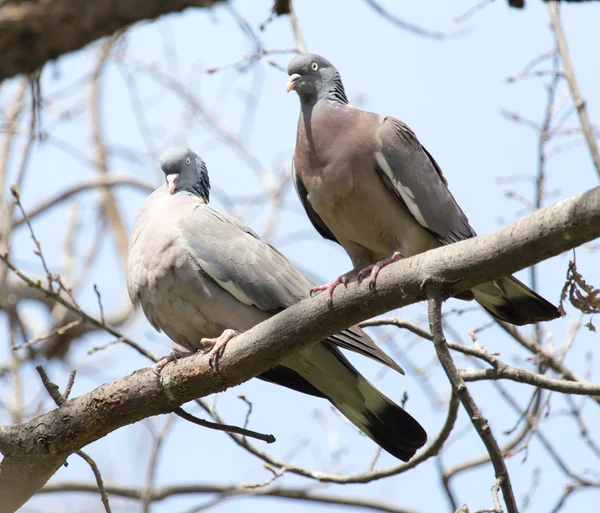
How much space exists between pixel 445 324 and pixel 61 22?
311 centimetres

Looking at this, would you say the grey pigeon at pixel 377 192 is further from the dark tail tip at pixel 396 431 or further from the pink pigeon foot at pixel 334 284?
the dark tail tip at pixel 396 431

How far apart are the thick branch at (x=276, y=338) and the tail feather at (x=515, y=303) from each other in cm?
103

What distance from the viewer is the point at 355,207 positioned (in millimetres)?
4059

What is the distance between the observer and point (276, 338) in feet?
10.4

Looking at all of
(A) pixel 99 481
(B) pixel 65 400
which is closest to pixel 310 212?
(B) pixel 65 400

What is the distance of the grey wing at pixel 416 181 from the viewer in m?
4.14

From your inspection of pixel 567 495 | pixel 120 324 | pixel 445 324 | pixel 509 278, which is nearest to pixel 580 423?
pixel 567 495

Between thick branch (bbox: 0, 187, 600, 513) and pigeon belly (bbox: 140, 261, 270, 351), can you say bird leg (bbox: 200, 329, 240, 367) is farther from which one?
pigeon belly (bbox: 140, 261, 270, 351)

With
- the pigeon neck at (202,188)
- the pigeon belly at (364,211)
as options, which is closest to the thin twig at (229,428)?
the pigeon belly at (364,211)

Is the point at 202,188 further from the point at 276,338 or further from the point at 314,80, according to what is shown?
the point at 276,338

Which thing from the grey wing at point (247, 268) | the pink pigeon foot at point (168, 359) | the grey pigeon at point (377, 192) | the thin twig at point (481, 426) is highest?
the grey pigeon at point (377, 192)

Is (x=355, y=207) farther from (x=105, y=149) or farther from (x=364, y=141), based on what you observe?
(x=105, y=149)

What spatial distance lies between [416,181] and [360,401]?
3.81ft

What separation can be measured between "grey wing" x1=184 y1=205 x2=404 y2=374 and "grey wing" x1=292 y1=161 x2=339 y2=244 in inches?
13.0
